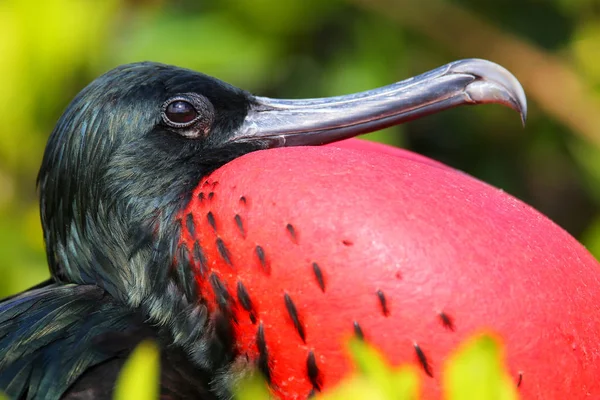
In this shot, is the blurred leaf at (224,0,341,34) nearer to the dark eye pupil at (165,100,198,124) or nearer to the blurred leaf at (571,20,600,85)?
the blurred leaf at (571,20,600,85)

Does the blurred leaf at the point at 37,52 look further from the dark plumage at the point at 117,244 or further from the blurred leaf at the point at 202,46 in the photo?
the dark plumage at the point at 117,244

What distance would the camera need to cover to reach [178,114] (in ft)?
4.05

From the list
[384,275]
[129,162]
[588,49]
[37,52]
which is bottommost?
[588,49]

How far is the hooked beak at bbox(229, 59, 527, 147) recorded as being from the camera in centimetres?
120

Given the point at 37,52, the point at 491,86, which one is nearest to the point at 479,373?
the point at 491,86

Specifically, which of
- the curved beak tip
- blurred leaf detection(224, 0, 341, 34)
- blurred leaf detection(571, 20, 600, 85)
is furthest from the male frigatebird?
blurred leaf detection(571, 20, 600, 85)

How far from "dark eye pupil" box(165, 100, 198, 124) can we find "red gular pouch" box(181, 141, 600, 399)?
194 millimetres

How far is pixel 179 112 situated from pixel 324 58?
1338 mm

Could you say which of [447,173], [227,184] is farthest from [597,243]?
[227,184]

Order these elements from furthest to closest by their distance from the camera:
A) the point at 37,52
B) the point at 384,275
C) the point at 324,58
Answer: the point at 324,58 → the point at 37,52 → the point at 384,275

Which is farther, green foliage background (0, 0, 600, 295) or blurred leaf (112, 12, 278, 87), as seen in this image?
blurred leaf (112, 12, 278, 87)

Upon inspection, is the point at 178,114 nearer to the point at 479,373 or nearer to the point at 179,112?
the point at 179,112

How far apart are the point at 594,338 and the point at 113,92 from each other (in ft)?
2.01

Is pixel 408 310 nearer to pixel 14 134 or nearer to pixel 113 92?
pixel 113 92
